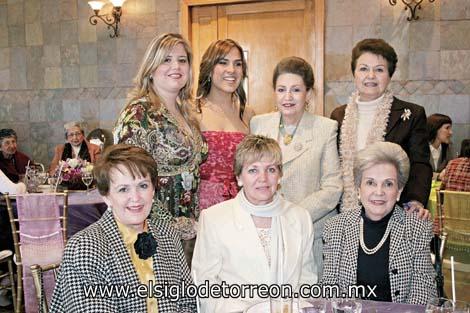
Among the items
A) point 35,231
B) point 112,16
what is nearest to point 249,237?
point 35,231

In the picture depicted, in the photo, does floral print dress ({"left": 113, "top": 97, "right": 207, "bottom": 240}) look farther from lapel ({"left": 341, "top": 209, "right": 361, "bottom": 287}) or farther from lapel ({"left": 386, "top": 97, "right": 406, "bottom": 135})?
lapel ({"left": 386, "top": 97, "right": 406, "bottom": 135})

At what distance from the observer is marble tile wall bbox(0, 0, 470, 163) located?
5508 millimetres

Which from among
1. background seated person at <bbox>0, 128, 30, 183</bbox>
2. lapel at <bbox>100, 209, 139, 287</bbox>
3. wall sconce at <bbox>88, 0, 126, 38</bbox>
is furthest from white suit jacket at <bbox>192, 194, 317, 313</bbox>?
wall sconce at <bbox>88, 0, 126, 38</bbox>

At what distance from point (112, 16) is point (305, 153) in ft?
16.1

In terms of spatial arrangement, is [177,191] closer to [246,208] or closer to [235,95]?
[246,208]

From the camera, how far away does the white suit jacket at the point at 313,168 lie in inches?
104

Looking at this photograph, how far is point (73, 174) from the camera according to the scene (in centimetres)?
445

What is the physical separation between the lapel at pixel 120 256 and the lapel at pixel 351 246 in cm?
86

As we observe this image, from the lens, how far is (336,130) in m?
2.75

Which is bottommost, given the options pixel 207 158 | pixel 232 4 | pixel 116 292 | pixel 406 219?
pixel 116 292

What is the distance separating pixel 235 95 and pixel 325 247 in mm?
1197

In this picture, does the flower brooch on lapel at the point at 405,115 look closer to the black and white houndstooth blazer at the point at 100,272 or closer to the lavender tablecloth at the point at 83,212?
the black and white houndstooth blazer at the point at 100,272

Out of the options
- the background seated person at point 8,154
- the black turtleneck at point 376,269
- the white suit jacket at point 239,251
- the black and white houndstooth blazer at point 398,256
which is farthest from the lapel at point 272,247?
the background seated person at point 8,154

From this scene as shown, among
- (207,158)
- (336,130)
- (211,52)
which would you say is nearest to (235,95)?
(211,52)
